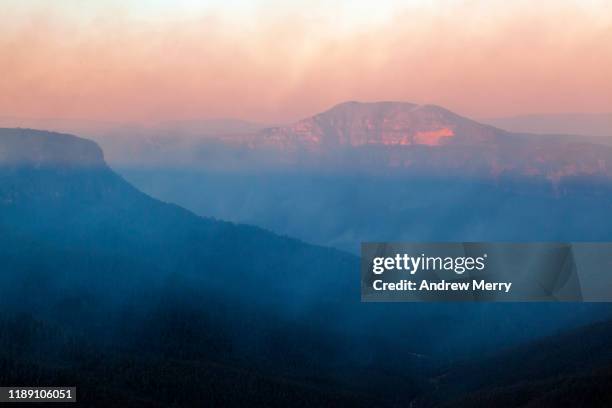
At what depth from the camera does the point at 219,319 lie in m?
162

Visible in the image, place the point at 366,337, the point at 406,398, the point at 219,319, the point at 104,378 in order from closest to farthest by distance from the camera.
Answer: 1. the point at 104,378
2. the point at 406,398
3. the point at 219,319
4. the point at 366,337

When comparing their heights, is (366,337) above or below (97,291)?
below

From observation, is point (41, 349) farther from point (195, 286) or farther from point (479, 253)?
point (479, 253)

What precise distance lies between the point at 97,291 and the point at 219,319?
978 inches

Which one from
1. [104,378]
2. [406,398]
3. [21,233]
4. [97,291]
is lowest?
[406,398]

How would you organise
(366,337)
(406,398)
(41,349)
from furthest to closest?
(366,337) → (406,398) → (41,349)

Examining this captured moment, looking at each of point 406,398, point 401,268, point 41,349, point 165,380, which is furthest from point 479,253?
point 41,349

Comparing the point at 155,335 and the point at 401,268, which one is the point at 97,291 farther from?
the point at 401,268

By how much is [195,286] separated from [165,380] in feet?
202

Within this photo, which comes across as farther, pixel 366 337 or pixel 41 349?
pixel 366 337

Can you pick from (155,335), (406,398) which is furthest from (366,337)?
(155,335)

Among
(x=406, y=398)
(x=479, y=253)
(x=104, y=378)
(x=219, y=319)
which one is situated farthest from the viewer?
(x=479, y=253)

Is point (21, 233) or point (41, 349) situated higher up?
point (21, 233)

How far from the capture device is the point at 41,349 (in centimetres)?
12381
